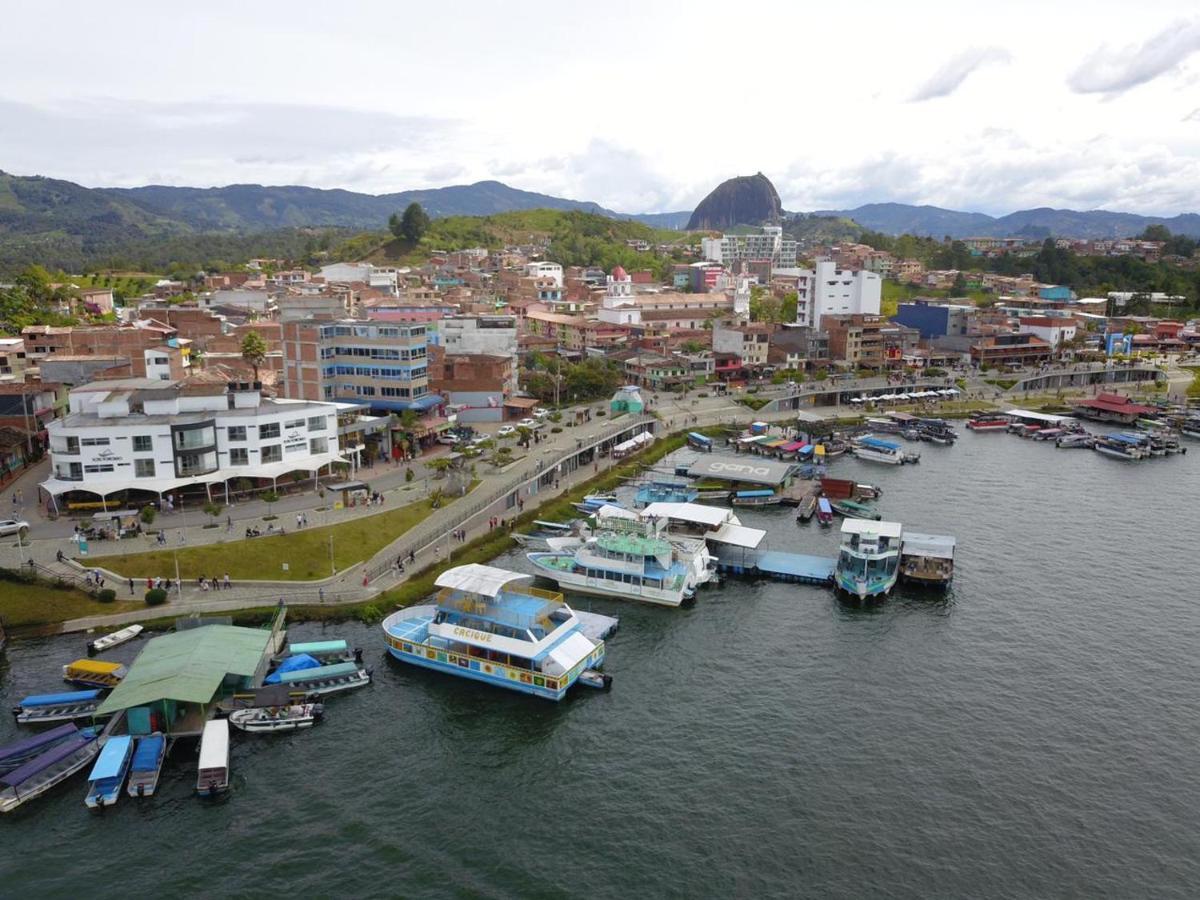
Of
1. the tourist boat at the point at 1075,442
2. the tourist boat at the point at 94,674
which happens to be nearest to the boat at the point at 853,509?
the tourist boat at the point at 1075,442

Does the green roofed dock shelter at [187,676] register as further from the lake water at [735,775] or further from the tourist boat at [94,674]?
the lake water at [735,775]

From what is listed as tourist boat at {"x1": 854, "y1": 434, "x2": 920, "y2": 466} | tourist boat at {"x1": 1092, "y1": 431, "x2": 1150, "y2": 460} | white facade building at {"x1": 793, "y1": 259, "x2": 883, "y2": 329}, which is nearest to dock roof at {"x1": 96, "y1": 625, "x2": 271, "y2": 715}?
tourist boat at {"x1": 854, "y1": 434, "x2": 920, "y2": 466}

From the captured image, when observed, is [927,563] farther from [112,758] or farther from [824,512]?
[112,758]

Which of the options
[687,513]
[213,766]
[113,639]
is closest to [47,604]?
[113,639]

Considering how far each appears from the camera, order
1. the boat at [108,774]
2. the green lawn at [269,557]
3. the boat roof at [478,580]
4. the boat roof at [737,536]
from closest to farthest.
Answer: the boat at [108,774] < the boat roof at [478,580] < the green lawn at [269,557] < the boat roof at [737,536]

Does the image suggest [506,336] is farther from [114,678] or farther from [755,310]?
[755,310]

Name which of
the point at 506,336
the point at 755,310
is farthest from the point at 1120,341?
the point at 506,336

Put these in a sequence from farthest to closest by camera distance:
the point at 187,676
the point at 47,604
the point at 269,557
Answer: the point at 269,557, the point at 47,604, the point at 187,676

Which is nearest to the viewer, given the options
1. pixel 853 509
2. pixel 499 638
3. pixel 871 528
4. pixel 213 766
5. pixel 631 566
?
pixel 213 766
